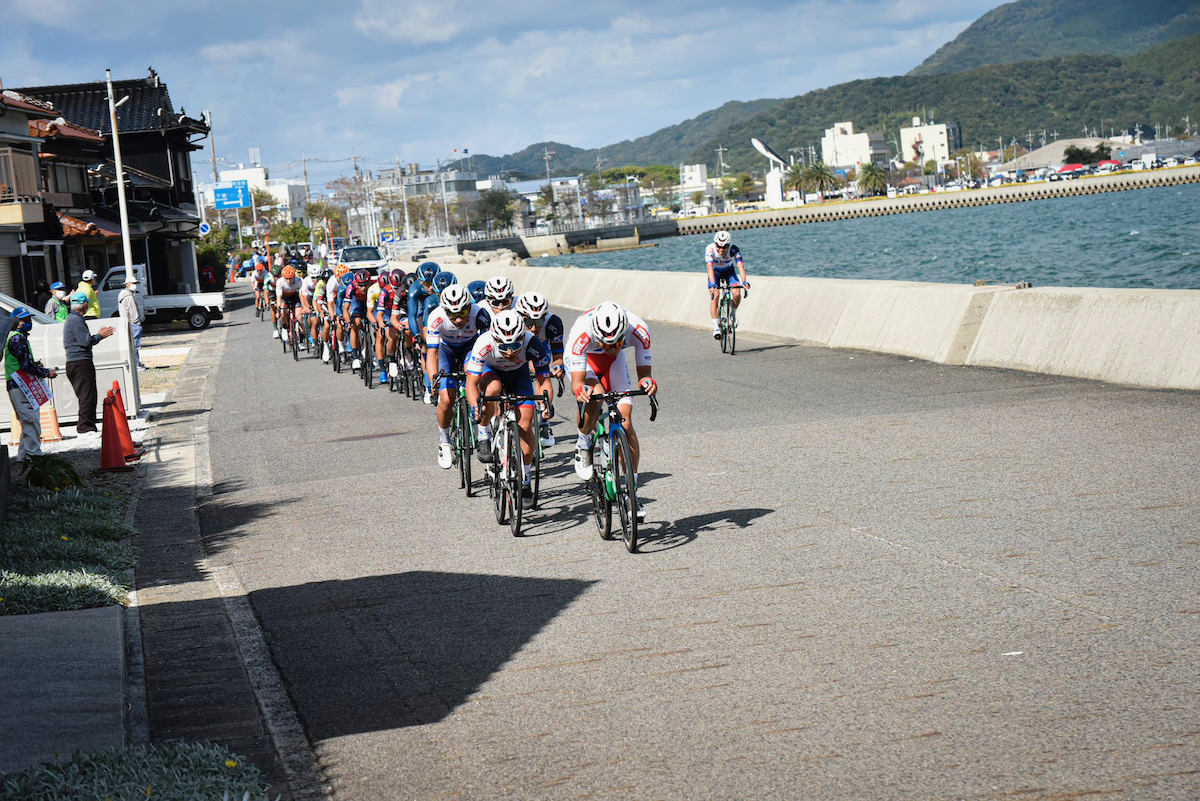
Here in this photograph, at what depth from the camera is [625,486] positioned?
8.83 m

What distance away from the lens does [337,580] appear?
27.9ft

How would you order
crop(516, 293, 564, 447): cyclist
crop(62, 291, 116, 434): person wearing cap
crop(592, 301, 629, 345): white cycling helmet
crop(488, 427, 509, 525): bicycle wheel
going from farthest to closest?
crop(62, 291, 116, 434): person wearing cap < crop(516, 293, 564, 447): cyclist < crop(488, 427, 509, 525): bicycle wheel < crop(592, 301, 629, 345): white cycling helmet

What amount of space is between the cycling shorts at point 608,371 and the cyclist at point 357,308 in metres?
12.9

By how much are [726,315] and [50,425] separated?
10.4 meters

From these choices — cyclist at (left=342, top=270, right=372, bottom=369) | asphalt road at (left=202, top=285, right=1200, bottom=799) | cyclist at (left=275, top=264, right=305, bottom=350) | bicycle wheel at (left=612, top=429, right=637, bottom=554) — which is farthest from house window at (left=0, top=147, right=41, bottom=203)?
bicycle wheel at (left=612, top=429, right=637, bottom=554)

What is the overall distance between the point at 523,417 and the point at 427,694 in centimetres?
405

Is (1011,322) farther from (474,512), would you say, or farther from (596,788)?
(596,788)

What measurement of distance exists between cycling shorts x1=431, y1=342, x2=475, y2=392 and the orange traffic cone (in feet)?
14.5

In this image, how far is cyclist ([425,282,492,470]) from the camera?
38.1ft

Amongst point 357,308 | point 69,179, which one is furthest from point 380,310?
point 69,179

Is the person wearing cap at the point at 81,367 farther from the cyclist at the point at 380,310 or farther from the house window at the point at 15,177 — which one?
the house window at the point at 15,177

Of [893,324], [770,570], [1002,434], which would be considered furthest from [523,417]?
[893,324]

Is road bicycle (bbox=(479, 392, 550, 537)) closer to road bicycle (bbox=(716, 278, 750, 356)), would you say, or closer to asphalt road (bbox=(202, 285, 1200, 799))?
asphalt road (bbox=(202, 285, 1200, 799))

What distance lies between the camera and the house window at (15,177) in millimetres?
35500
